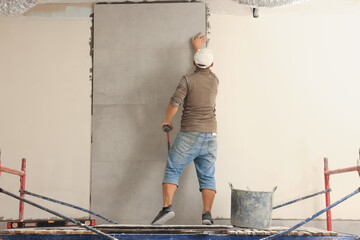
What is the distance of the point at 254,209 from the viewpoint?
11.2 feet

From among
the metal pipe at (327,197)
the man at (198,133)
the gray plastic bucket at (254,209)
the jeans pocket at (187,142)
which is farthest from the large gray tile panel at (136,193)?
the metal pipe at (327,197)

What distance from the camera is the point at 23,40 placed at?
15.6 ft

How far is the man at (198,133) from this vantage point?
3.81 m

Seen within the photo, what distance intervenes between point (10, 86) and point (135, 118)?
137cm

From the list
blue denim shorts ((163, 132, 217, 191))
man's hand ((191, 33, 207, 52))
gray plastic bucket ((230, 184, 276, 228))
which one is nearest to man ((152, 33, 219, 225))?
blue denim shorts ((163, 132, 217, 191))

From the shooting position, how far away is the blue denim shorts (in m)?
3.80

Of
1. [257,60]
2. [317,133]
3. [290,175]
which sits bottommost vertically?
[290,175]

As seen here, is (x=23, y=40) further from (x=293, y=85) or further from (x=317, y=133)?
(x=317, y=133)

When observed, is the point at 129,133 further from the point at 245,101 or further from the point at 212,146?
the point at 245,101

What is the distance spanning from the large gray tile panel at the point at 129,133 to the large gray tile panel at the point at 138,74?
0.08m

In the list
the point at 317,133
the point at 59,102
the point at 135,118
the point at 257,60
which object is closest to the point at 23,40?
the point at 59,102

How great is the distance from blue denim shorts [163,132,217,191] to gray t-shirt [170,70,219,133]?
79 millimetres

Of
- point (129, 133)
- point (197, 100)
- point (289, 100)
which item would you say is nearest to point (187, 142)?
point (197, 100)

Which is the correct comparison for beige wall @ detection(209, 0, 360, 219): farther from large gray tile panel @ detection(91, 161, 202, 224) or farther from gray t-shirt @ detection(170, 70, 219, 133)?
gray t-shirt @ detection(170, 70, 219, 133)
